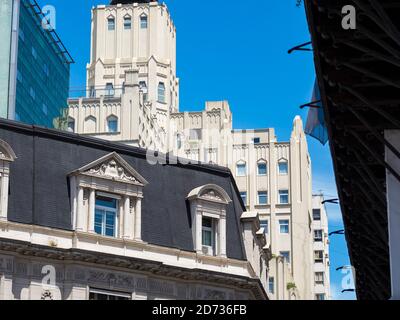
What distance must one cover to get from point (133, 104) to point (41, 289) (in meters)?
67.3

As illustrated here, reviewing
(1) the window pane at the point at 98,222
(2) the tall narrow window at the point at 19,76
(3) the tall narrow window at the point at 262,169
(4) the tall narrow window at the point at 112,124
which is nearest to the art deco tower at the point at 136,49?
(2) the tall narrow window at the point at 19,76

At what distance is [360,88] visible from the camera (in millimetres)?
27781

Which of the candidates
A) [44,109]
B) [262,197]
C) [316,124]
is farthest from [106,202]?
[44,109]

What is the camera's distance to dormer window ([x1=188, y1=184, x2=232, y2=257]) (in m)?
49.5

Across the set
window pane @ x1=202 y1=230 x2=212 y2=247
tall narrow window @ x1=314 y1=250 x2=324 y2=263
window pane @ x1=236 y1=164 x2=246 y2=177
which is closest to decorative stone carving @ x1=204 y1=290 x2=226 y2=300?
window pane @ x1=202 y1=230 x2=212 y2=247

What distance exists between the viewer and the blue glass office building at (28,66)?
5138 inches

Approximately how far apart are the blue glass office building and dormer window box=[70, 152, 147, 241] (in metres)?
81.4

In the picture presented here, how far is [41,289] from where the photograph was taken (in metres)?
44.1

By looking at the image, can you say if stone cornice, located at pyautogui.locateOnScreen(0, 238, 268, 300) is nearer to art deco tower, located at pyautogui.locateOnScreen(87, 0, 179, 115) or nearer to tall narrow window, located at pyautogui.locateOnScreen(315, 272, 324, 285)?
art deco tower, located at pyautogui.locateOnScreen(87, 0, 179, 115)

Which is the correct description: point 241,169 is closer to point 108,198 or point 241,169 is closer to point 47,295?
point 108,198

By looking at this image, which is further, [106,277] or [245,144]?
Answer: [245,144]

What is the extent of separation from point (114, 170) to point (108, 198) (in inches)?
49.5
